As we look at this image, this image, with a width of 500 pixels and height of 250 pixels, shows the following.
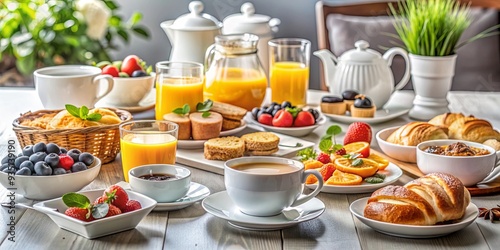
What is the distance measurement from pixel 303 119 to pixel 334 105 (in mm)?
207

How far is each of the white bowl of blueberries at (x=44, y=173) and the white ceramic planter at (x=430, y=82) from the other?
114 centimetres

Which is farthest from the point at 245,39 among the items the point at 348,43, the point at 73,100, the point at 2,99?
the point at 348,43

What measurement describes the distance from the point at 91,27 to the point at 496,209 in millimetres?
2472

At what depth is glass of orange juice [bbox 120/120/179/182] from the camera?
1.70 m

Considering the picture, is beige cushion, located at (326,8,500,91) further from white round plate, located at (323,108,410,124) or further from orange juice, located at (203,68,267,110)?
orange juice, located at (203,68,267,110)

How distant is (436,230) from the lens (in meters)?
1.39

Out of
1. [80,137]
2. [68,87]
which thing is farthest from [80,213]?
[68,87]

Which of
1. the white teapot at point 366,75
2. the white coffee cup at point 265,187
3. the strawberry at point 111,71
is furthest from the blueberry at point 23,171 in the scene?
the white teapot at point 366,75

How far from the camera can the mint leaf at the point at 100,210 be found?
1.37 metres

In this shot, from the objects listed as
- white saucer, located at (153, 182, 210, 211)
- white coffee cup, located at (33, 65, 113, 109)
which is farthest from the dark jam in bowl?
white coffee cup, located at (33, 65, 113, 109)

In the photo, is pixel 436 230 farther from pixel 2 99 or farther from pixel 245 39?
pixel 2 99

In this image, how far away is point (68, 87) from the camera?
2.09m

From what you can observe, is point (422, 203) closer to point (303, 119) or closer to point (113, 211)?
point (113, 211)

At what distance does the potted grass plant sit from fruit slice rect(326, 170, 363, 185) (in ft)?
2.53
